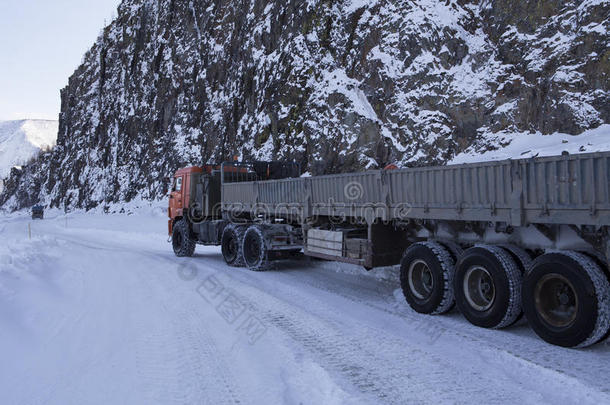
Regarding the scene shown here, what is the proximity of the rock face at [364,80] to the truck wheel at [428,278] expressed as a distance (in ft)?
47.4

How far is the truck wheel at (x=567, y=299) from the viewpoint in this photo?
4.34 m

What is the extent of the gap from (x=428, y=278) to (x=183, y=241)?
9245 millimetres

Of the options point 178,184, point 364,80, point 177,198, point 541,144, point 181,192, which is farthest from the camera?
point 364,80

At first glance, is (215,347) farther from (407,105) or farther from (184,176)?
(407,105)

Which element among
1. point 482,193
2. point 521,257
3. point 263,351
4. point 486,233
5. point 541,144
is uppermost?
point 541,144

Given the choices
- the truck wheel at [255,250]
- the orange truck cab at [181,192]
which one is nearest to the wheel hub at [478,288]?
the truck wheel at [255,250]

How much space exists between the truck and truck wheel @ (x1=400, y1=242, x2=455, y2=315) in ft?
0.05

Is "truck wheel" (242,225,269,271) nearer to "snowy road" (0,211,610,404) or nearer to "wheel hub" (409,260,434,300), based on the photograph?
"snowy road" (0,211,610,404)

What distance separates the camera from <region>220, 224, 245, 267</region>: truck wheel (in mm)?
11242

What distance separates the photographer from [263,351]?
4789 mm

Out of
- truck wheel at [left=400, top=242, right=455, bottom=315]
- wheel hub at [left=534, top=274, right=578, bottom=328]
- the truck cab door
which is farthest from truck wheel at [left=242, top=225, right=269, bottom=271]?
wheel hub at [left=534, top=274, right=578, bottom=328]

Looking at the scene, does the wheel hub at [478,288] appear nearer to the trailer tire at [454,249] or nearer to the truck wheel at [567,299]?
the trailer tire at [454,249]

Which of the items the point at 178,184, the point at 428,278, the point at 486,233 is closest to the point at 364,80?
the point at 178,184

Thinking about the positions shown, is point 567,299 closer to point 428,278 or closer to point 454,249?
point 454,249
